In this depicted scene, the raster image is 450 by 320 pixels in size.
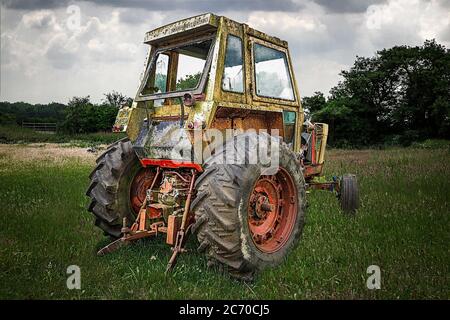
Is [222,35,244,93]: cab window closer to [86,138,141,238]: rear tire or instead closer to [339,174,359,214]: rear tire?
[86,138,141,238]: rear tire

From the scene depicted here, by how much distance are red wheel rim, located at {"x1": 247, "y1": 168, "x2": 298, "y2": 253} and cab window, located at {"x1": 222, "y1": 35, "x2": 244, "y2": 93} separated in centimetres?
112

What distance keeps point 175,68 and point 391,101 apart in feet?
138

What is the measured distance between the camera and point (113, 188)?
4.82 meters

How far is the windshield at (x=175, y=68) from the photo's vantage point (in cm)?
515

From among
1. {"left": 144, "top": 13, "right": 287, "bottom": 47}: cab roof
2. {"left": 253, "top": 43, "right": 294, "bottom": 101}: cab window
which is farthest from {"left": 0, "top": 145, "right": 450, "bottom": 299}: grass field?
{"left": 144, "top": 13, "right": 287, "bottom": 47}: cab roof

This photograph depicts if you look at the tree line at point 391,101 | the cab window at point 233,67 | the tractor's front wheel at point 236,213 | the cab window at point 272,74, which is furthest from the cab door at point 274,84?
the tree line at point 391,101

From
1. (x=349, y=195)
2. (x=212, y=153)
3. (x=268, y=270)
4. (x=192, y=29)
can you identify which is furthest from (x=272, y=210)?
(x=349, y=195)

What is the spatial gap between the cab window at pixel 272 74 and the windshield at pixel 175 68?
0.75m

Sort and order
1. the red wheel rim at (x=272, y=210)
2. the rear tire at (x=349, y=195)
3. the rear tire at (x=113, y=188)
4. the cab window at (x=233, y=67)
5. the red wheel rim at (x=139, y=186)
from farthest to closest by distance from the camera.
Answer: the rear tire at (x=349, y=195)
the red wheel rim at (x=139, y=186)
the rear tire at (x=113, y=188)
the cab window at (x=233, y=67)
the red wheel rim at (x=272, y=210)

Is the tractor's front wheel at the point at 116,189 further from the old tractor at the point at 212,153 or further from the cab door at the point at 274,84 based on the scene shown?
the cab door at the point at 274,84

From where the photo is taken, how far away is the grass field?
3.65 meters

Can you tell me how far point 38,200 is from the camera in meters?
7.42

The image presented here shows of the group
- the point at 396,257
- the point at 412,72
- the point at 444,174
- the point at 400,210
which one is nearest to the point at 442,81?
the point at 412,72
